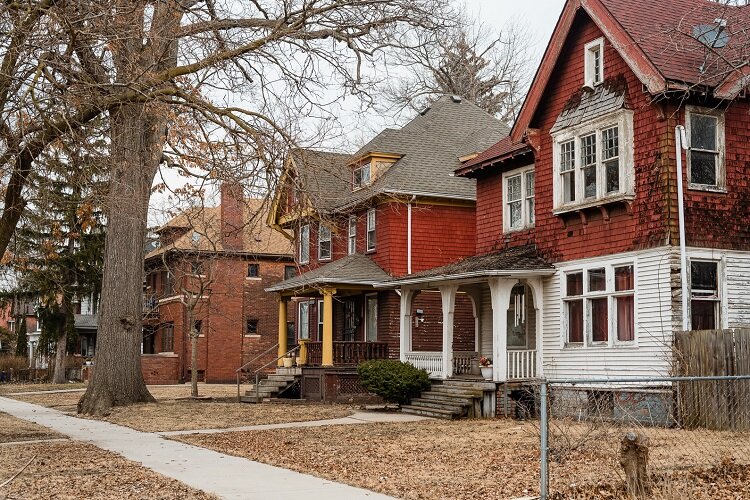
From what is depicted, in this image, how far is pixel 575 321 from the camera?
2302 centimetres

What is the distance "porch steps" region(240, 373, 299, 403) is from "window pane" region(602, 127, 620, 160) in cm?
1433

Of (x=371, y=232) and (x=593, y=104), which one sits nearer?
(x=593, y=104)

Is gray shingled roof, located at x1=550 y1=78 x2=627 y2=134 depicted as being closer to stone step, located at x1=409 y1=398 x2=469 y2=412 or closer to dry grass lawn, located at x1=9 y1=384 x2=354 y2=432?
stone step, located at x1=409 y1=398 x2=469 y2=412

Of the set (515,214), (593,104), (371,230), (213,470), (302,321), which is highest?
(593,104)

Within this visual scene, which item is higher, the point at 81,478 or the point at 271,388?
the point at 271,388

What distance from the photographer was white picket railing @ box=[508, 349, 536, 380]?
2389 centimetres

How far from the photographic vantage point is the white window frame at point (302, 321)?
39.2m

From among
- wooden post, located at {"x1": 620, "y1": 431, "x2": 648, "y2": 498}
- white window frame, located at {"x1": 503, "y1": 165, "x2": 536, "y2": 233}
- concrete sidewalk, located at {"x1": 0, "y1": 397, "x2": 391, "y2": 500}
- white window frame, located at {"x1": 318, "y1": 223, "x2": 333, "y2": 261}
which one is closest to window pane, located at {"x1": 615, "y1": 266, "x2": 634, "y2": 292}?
white window frame, located at {"x1": 503, "y1": 165, "x2": 536, "y2": 233}

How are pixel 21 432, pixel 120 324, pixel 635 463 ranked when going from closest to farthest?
pixel 635 463 → pixel 21 432 → pixel 120 324

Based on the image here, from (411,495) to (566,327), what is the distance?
513 inches

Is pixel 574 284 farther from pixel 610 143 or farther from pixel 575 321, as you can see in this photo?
pixel 610 143

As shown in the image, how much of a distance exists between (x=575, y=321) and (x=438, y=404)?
13.6 ft

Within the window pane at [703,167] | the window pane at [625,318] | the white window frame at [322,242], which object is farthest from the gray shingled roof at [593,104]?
the white window frame at [322,242]

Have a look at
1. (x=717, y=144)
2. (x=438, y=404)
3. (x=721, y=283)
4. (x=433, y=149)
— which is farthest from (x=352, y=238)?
(x=721, y=283)
